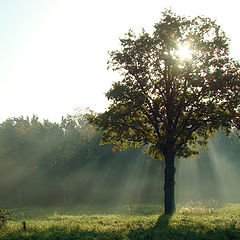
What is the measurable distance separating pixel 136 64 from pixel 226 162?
71574 millimetres

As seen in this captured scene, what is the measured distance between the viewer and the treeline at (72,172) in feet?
212

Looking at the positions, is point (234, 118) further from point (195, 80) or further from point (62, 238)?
point (62, 238)

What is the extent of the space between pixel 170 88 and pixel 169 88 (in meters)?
0.35

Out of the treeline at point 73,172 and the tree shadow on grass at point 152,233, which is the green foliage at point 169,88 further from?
the treeline at point 73,172

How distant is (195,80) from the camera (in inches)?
906

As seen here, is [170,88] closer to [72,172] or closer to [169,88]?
[169,88]

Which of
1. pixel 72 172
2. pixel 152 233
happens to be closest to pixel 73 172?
pixel 72 172

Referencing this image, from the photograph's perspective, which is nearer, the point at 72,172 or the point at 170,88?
the point at 170,88

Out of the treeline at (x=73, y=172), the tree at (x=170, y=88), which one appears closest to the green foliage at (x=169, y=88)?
the tree at (x=170, y=88)

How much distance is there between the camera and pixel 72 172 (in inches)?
2537

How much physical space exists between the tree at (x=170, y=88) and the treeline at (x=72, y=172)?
40001mm

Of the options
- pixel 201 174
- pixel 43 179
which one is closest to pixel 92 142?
pixel 43 179

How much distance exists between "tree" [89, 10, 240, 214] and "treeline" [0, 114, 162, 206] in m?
40.0

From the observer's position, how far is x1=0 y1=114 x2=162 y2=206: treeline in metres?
64.8
